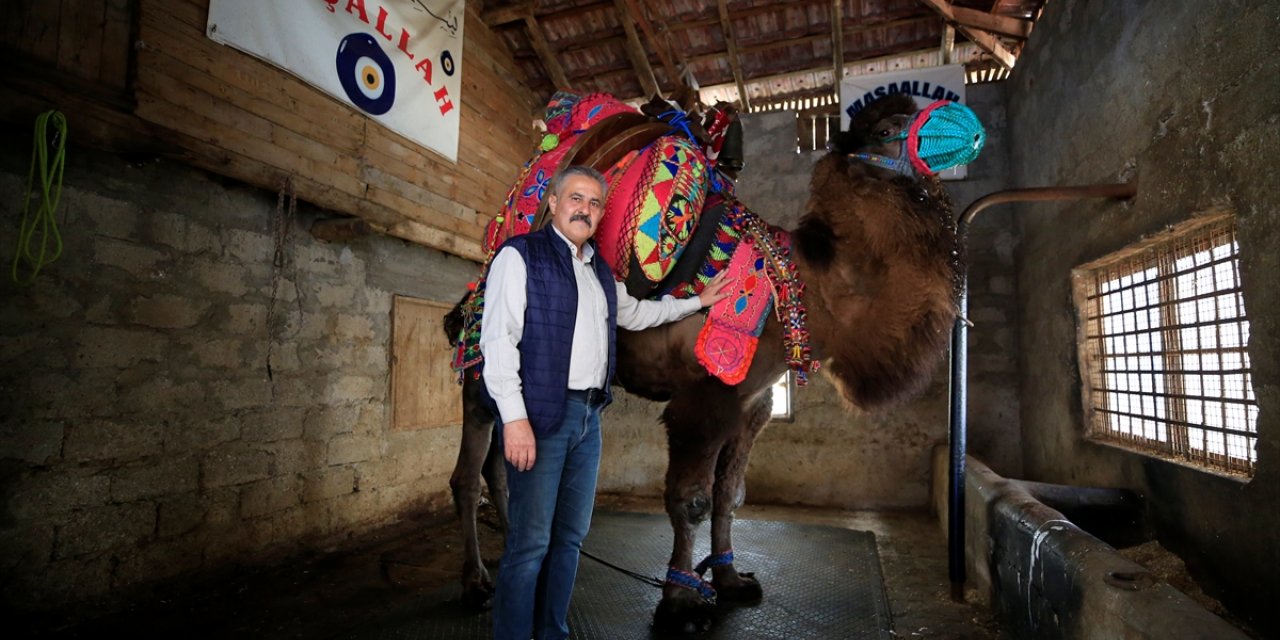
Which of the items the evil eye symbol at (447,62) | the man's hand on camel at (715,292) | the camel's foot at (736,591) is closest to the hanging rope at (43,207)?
the evil eye symbol at (447,62)

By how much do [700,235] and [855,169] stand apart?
0.67 metres

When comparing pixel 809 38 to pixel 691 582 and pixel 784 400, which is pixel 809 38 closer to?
pixel 784 400

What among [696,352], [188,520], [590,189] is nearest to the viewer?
[590,189]

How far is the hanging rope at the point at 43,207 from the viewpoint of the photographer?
2.46m

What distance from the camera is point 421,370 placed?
15.6 feet

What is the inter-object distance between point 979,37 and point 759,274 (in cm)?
410

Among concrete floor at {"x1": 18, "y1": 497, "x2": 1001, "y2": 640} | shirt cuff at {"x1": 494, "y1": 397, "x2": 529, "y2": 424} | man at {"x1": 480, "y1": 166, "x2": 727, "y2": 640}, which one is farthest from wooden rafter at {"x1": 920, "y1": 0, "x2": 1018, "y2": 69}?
shirt cuff at {"x1": 494, "y1": 397, "x2": 529, "y2": 424}

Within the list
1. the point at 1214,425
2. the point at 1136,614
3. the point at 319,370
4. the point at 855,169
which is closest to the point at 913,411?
the point at 1214,425

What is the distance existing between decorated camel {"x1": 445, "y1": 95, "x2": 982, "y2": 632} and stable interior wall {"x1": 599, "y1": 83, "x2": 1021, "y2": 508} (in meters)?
2.75

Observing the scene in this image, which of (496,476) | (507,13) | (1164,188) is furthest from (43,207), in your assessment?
(1164,188)

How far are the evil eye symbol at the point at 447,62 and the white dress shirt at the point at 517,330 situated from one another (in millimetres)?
3421

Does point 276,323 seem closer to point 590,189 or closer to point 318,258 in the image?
point 318,258

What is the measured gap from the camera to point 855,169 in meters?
2.43

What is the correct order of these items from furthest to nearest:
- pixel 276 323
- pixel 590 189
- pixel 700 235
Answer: pixel 276 323
pixel 700 235
pixel 590 189
